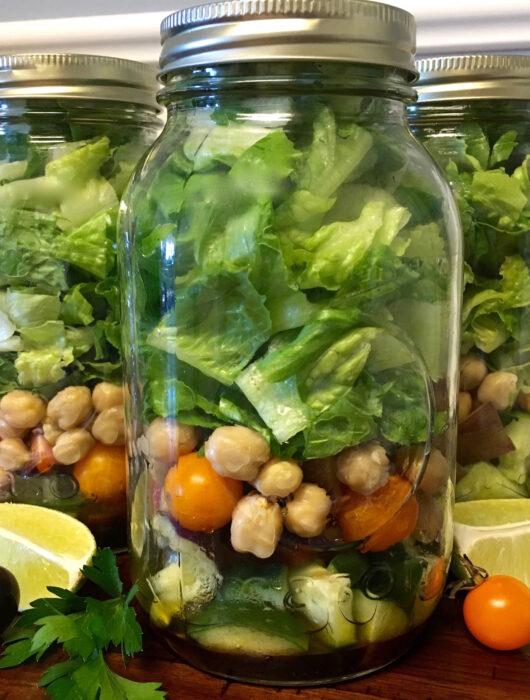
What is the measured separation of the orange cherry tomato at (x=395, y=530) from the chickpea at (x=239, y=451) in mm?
102

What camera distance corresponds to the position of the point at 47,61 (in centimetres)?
71

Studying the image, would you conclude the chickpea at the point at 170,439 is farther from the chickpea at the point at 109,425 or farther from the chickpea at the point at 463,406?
the chickpea at the point at 463,406

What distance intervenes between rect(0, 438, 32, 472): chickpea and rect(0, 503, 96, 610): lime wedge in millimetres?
44

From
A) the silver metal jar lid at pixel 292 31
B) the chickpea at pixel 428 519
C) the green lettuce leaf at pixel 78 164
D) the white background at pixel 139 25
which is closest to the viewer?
the silver metal jar lid at pixel 292 31

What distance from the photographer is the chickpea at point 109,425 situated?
0.75m

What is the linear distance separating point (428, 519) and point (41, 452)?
0.35m

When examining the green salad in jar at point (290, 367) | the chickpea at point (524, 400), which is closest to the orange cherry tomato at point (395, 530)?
the green salad in jar at point (290, 367)

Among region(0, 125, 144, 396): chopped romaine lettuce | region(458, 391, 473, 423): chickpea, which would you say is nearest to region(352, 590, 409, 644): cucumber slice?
region(458, 391, 473, 423): chickpea

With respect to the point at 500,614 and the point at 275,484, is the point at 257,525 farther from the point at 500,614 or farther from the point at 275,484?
the point at 500,614

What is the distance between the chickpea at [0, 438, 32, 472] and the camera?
0.75 meters

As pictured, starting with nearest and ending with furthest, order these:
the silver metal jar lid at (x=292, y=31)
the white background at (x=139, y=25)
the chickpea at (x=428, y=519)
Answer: the silver metal jar lid at (x=292, y=31) → the chickpea at (x=428, y=519) → the white background at (x=139, y=25)

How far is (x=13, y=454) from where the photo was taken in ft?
2.47

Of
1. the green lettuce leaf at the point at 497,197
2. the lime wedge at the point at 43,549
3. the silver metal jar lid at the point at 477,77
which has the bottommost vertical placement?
the lime wedge at the point at 43,549

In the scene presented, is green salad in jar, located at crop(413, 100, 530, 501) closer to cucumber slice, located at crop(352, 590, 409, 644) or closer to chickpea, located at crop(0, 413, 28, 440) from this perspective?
cucumber slice, located at crop(352, 590, 409, 644)
